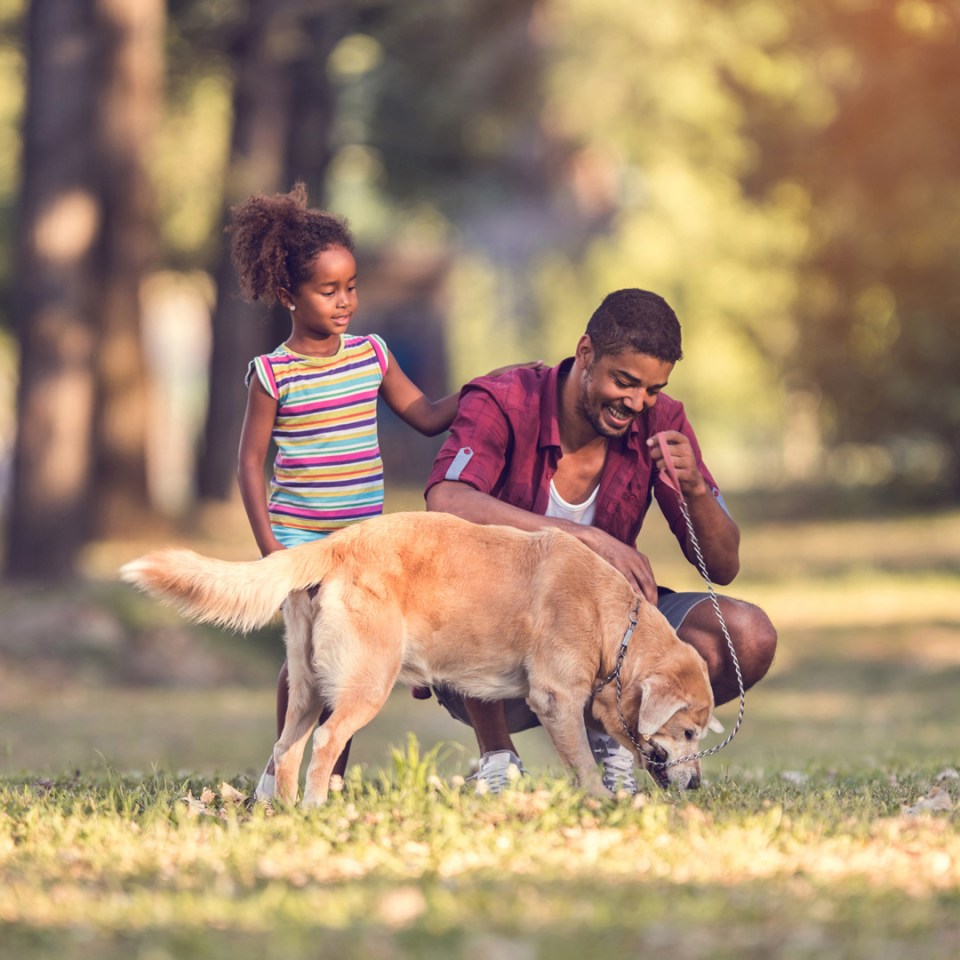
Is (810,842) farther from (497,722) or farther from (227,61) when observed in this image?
(227,61)

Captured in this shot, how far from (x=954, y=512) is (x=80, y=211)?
17.1 meters

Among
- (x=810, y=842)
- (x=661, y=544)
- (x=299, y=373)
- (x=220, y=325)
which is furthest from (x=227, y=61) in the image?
(x=810, y=842)

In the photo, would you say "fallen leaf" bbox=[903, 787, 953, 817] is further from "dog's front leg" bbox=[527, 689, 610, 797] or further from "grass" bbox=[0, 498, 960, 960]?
"dog's front leg" bbox=[527, 689, 610, 797]

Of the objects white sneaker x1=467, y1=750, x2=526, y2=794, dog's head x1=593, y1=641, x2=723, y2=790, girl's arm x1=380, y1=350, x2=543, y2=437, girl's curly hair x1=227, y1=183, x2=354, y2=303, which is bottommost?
white sneaker x1=467, y1=750, x2=526, y2=794

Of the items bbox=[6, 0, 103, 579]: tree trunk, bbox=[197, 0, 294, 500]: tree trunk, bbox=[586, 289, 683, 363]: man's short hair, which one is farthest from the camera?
bbox=[197, 0, 294, 500]: tree trunk

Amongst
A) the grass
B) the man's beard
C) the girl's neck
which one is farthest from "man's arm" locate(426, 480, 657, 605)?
the grass

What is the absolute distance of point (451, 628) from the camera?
18.7 feet

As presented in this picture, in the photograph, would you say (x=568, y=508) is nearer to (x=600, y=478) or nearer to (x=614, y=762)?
(x=600, y=478)

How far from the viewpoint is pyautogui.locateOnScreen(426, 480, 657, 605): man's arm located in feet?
19.6

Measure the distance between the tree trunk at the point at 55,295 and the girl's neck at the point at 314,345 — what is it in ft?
28.8

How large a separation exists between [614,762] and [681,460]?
1170mm

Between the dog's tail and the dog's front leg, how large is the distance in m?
0.88

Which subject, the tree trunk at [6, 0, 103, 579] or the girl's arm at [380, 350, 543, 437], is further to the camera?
the tree trunk at [6, 0, 103, 579]

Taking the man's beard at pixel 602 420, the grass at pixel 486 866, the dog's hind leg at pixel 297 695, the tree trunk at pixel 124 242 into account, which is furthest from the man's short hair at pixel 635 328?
the tree trunk at pixel 124 242
